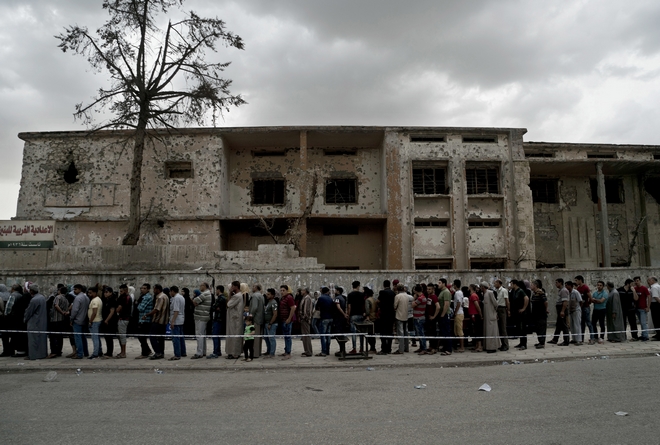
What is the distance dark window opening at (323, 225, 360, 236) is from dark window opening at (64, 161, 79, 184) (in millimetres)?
13129

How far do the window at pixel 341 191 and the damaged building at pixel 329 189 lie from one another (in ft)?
0.26

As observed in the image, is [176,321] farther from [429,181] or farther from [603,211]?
[603,211]

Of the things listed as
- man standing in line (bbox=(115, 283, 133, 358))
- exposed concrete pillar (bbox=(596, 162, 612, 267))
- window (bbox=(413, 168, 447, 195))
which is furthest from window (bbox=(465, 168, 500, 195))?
man standing in line (bbox=(115, 283, 133, 358))

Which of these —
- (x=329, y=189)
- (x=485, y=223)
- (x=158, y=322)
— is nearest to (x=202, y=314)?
(x=158, y=322)

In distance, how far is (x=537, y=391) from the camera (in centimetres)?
747

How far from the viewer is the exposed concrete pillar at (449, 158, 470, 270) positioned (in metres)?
24.8

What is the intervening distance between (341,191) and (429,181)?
15.8 ft

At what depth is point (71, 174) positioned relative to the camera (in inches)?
982

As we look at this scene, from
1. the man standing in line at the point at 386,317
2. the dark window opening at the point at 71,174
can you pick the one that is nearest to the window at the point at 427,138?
the man standing in line at the point at 386,317

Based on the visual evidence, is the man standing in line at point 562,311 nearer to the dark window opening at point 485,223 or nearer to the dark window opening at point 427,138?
the dark window opening at point 485,223

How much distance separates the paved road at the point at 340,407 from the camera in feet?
17.7

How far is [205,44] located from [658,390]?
18.9 m

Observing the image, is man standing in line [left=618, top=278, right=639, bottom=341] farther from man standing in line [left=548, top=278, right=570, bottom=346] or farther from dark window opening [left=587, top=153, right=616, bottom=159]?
dark window opening [left=587, top=153, right=616, bottom=159]

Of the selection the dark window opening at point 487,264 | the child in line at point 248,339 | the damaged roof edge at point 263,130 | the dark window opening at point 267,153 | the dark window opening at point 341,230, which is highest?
the damaged roof edge at point 263,130
